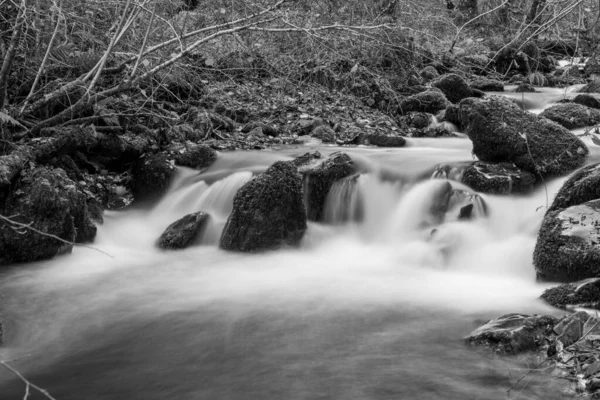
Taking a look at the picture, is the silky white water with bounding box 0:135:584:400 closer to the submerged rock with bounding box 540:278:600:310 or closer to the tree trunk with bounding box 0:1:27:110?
the submerged rock with bounding box 540:278:600:310

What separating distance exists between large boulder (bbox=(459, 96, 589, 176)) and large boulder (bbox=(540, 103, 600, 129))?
1.99 m

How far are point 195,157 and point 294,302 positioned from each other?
436 cm

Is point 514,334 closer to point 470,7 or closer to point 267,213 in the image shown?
point 267,213

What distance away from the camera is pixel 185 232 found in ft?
25.3

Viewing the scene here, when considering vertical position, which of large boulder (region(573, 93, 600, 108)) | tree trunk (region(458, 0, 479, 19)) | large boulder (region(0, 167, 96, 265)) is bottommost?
large boulder (region(0, 167, 96, 265))

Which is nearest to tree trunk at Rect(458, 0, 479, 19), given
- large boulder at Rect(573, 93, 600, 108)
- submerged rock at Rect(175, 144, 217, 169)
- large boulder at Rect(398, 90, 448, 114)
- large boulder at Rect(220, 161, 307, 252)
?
large boulder at Rect(398, 90, 448, 114)

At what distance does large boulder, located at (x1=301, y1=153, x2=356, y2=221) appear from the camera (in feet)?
27.3

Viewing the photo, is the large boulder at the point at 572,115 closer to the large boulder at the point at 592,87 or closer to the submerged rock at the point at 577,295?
the large boulder at the point at 592,87

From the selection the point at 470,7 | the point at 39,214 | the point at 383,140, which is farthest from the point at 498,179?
the point at 470,7

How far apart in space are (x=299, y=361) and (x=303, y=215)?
10.7 feet

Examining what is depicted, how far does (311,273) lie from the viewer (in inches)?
274

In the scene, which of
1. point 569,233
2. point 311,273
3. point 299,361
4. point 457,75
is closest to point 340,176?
point 311,273

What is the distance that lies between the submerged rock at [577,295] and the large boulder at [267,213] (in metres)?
3.32

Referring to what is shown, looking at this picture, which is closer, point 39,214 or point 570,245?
point 570,245
